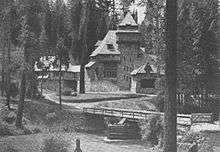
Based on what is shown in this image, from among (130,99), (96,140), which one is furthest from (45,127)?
(130,99)

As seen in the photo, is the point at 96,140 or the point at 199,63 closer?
the point at 96,140

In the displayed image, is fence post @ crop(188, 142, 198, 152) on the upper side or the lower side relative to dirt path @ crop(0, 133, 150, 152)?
upper

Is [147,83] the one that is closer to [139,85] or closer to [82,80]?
[139,85]

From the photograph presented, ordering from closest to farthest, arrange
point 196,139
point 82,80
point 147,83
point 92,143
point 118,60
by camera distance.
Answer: point 196,139 < point 92,143 < point 82,80 < point 147,83 < point 118,60

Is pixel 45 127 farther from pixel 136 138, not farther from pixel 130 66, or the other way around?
pixel 130 66

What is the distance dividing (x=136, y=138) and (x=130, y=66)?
2497 centimetres

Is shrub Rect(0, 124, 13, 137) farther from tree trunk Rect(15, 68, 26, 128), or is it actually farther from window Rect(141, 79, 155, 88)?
window Rect(141, 79, 155, 88)

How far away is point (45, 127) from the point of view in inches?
1645

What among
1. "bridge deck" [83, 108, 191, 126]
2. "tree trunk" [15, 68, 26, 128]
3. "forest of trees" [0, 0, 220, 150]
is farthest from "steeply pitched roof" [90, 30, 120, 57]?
"tree trunk" [15, 68, 26, 128]

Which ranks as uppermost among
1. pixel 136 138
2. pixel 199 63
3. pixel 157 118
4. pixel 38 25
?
pixel 38 25

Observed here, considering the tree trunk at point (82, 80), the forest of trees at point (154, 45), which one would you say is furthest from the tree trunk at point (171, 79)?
the tree trunk at point (82, 80)

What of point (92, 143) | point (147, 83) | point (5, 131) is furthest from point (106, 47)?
point (92, 143)

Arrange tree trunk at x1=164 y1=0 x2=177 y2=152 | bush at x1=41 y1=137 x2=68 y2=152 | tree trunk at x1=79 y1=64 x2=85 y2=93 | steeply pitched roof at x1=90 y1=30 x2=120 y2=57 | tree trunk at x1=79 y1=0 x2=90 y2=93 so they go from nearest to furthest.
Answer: tree trunk at x1=164 y1=0 x2=177 y2=152 → bush at x1=41 y1=137 x2=68 y2=152 → tree trunk at x1=79 y1=0 x2=90 y2=93 → tree trunk at x1=79 y1=64 x2=85 y2=93 → steeply pitched roof at x1=90 y1=30 x2=120 y2=57

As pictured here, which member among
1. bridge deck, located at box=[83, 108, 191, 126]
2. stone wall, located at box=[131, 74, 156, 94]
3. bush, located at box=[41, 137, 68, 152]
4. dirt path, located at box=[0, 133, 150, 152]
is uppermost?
stone wall, located at box=[131, 74, 156, 94]
